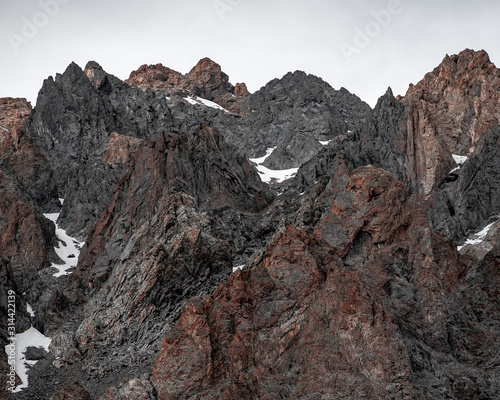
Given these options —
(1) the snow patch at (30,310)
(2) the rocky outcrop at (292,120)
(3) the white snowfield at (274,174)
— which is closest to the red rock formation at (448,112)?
(3) the white snowfield at (274,174)

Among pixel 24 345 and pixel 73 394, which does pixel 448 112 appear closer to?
pixel 24 345

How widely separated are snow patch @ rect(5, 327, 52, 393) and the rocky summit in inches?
13.3

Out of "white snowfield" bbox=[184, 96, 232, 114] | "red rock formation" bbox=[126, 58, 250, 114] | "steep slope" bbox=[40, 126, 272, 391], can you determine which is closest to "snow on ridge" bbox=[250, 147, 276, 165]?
"white snowfield" bbox=[184, 96, 232, 114]

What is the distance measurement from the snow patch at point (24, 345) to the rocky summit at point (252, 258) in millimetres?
337

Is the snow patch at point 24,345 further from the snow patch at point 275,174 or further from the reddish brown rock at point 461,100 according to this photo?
the snow patch at point 275,174

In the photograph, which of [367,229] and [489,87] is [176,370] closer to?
[367,229]

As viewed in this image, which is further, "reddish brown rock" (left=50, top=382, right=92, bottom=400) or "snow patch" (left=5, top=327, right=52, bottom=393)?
"snow patch" (left=5, top=327, right=52, bottom=393)

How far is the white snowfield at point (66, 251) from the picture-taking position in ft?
252

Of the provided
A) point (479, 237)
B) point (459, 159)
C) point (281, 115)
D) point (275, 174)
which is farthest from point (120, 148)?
point (479, 237)

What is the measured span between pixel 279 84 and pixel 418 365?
14322 centimetres

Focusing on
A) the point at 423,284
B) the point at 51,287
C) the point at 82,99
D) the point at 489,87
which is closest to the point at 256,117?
the point at 82,99

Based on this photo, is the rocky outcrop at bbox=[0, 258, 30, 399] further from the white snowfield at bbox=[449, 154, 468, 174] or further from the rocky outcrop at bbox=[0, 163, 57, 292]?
the white snowfield at bbox=[449, 154, 468, 174]

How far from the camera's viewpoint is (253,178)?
89875mm

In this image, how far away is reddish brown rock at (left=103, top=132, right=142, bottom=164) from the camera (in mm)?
105250
